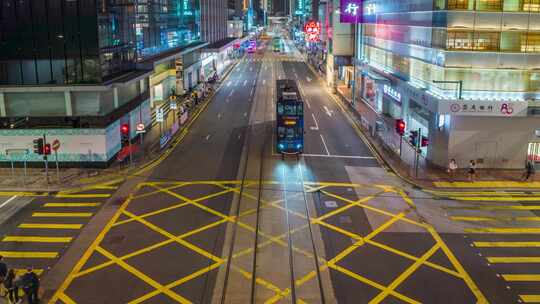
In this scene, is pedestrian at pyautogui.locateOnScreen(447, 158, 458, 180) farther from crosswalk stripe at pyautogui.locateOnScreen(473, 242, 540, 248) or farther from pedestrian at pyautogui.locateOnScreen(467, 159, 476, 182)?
crosswalk stripe at pyautogui.locateOnScreen(473, 242, 540, 248)

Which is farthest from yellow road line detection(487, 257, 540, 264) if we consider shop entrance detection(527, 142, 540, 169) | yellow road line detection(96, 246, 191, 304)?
shop entrance detection(527, 142, 540, 169)

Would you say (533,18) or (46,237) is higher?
(533,18)

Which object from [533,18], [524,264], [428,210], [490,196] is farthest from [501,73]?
[524,264]

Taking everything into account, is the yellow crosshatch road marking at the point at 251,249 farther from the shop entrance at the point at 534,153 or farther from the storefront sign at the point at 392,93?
the storefront sign at the point at 392,93

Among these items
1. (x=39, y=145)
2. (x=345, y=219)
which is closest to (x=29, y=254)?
(x=39, y=145)

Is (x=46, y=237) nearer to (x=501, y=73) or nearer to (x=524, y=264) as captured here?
(x=524, y=264)

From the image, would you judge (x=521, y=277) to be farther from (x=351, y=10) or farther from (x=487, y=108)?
(x=351, y=10)

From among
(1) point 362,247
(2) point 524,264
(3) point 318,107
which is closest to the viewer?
(2) point 524,264

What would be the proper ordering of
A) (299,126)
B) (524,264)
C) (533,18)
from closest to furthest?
(524,264), (533,18), (299,126)
